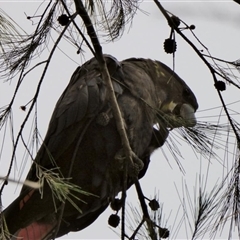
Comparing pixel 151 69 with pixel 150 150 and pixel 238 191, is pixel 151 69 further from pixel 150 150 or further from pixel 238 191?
pixel 238 191

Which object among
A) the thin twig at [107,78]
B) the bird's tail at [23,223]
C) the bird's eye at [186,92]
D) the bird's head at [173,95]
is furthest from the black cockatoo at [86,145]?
the thin twig at [107,78]

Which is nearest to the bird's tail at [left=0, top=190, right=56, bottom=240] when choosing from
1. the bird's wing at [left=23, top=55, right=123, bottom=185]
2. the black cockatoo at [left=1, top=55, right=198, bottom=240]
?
the black cockatoo at [left=1, top=55, right=198, bottom=240]

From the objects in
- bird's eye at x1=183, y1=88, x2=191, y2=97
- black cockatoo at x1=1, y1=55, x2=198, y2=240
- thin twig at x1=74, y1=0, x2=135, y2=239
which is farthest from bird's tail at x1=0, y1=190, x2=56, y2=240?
bird's eye at x1=183, y1=88, x2=191, y2=97

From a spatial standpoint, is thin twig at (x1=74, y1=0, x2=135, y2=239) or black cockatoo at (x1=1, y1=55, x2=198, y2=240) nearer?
thin twig at (x1=74, y1=0, x2=135, y2=239)

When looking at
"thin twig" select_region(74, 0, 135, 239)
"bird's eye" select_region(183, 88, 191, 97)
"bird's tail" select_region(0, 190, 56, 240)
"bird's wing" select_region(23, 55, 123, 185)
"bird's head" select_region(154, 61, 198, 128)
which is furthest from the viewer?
"bird's eye" select_region(183, 88, 191, 97)

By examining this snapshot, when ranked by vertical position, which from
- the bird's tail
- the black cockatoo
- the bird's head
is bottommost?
the bird's tail

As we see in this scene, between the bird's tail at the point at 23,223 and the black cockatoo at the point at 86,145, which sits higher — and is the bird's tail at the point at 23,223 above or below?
below

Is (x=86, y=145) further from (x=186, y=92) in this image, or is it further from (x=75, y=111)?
(x=186, y=92)

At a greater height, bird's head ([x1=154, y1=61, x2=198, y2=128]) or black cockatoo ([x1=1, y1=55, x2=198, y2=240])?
bird's head ([x1=154, y1=61, x2=198, y2=128])

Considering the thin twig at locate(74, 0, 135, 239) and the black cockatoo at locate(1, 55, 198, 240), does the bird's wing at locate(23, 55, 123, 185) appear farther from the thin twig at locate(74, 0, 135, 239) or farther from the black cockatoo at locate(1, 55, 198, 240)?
the thin twig at locate(74, 0, 135, 239)

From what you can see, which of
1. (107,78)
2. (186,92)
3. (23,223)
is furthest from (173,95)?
(107,78)

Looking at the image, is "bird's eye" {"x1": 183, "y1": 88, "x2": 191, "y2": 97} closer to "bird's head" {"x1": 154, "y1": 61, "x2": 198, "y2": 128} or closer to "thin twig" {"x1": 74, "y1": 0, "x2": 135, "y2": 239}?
"bird's head" {"x1": 154, "y1": 61, "x2": 198, "y2": 128}

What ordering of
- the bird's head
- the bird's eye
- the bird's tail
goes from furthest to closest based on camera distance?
the bird's eye < the bird's head < the bird's tail

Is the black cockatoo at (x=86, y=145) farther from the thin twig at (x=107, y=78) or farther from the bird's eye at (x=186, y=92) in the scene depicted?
the thin twig at (x=107, y=78)
